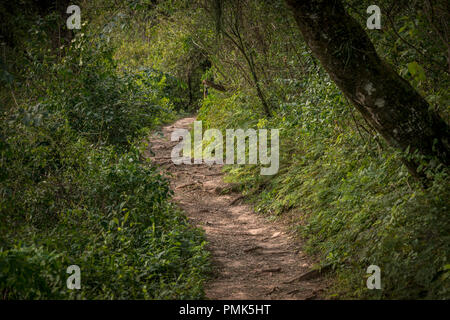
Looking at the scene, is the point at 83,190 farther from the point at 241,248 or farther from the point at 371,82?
the point at 371,82

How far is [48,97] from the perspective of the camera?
22.9 feet

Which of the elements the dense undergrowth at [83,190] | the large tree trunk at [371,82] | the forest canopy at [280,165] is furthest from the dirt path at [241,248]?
the large tree trunk at [371,82]

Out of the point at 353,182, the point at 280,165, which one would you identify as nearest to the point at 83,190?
the point at 353,182

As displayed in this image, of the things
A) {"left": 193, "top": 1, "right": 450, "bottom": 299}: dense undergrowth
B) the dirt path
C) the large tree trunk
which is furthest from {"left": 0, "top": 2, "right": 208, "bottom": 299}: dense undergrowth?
the large tree trunk

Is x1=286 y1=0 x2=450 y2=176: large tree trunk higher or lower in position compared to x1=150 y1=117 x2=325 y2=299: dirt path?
higher

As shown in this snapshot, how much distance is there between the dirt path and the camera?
5000 millimetres

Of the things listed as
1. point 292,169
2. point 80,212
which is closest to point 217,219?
point 292,169

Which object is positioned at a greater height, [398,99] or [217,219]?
[398,99]

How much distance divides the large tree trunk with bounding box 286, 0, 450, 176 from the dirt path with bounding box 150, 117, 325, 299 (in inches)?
77.6

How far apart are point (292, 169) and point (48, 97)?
4.74 m

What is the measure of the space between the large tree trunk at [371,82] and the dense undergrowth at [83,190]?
2744mm

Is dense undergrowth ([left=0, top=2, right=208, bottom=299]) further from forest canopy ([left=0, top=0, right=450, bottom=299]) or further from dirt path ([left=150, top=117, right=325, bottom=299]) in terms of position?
dirt path ([left=150, top=117, right=325, bottom=299])

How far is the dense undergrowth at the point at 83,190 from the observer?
4.18 meters
